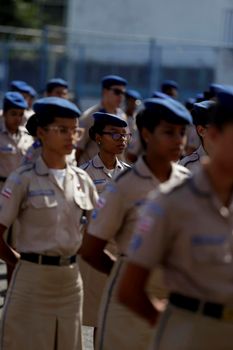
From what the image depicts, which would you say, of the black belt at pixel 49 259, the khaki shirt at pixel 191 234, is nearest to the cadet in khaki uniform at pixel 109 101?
the black belt at pixel 49 259

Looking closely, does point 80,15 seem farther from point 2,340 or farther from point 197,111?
point 2,340

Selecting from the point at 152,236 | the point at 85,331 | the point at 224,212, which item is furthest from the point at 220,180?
the point at 85,331

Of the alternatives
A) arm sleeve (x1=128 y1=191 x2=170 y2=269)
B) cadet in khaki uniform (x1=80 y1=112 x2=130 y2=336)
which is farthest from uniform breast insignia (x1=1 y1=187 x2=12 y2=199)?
arm sleeve (x1=128 y1=191 x2=170 y2=269)

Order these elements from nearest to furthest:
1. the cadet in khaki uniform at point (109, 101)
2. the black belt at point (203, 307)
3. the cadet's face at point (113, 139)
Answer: the black belt at point (203, 307) < the cadet's face at point (113, 139) < the cadet in khaki uniform at point (109, 101)

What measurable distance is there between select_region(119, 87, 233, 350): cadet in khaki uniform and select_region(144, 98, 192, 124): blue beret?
92 centimetres

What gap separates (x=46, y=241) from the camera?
Result: 6.68 metres

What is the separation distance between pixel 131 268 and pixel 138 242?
0.35ft

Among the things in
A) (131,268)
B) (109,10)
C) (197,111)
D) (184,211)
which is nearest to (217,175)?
(184,211)

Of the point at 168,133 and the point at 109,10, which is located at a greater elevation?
the point at 168,133

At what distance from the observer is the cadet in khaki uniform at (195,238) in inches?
181

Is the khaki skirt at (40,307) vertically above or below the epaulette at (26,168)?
below

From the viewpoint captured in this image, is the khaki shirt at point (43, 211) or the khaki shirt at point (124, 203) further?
the khaki shirt at point (43, 211)

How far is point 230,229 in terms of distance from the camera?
15.4ft

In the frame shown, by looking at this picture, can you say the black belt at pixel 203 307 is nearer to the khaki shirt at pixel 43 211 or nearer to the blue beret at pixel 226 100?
the blue beret at pixel 226 100
